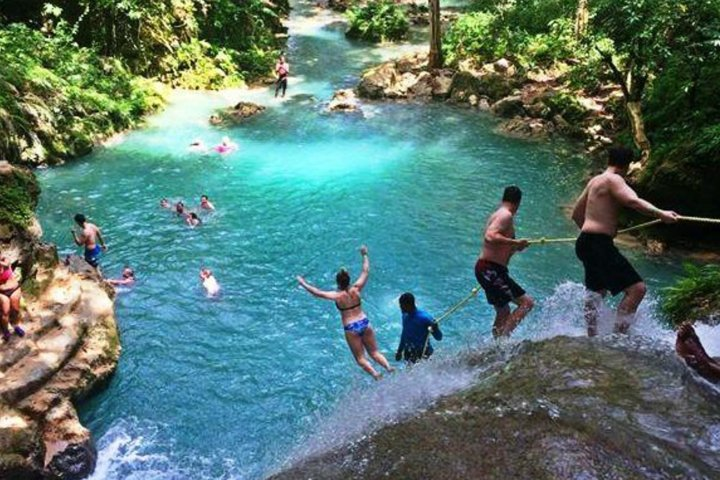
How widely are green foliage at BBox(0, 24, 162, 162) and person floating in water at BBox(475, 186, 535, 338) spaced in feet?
50.0

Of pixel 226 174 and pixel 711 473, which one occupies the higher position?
pixel 711 473

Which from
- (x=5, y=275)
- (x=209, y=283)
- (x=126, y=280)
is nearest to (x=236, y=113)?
(x=126, y=280)

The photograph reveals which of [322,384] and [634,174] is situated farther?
[634,174]

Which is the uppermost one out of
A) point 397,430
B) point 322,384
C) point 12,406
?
point 397,430

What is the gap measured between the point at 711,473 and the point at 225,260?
11861mm

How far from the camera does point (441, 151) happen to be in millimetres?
20906

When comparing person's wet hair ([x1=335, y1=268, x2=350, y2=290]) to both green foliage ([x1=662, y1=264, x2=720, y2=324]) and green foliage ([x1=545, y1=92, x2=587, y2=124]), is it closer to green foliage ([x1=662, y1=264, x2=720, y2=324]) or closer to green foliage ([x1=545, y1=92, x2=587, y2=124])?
green foliage ([x1=662, y1=264, x2=720, y2=324])

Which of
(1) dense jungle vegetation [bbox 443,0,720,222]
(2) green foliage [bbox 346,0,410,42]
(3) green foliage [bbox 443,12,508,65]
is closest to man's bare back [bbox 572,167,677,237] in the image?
(1) dense jungle vegetation [bbox 443,0,720,222]

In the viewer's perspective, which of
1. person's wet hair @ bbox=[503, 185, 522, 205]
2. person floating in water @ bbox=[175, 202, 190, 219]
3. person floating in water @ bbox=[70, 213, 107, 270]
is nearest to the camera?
person's wet hair @ bbox=[503, 185, 522, 205]

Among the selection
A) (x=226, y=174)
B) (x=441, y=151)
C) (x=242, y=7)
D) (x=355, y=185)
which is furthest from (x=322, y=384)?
(x=242, y=7)

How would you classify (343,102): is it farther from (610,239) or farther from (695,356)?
(695,356)

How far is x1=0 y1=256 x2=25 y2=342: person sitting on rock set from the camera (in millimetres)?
9859

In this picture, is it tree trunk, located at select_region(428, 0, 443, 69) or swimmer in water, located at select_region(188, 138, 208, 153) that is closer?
swimmer in water, located at select_region(188, 138, 208, 153)

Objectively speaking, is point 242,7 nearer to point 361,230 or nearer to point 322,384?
point 361,230
